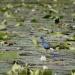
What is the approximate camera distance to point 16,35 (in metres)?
5.79

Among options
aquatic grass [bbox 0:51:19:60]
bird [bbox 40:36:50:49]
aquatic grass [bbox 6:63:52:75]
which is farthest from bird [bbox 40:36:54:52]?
aquatic grass [bbox 6:63:52:75]

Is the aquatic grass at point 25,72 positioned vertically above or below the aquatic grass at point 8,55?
above

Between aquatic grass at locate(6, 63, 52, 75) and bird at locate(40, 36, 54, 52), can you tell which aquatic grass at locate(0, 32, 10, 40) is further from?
aquatic grass at locate(6, 63, 52, 75)

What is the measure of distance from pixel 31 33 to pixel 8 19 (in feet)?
5.64

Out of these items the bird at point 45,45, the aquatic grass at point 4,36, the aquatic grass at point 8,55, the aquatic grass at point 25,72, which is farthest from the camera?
the aquatic grass at point 4,36

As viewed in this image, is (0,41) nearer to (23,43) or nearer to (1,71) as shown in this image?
(23,43)

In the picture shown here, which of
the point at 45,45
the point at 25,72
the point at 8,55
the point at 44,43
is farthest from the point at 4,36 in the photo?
the point at 25,72

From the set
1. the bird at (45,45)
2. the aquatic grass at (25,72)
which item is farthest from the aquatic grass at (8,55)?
the aquatic grass at (25,72)

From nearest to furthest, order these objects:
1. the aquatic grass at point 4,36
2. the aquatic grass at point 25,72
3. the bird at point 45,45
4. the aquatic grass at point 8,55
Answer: the aquatic grass at point 25,72 → the aquatic grass at point 8,55 → the bird at point 45,45 → the aquatic grass at point 4,36

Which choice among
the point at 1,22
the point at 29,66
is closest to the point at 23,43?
the point at 29,66

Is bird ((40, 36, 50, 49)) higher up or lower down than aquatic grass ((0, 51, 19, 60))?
higher up

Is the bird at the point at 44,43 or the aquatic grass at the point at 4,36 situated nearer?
the bird at the point at 44,43

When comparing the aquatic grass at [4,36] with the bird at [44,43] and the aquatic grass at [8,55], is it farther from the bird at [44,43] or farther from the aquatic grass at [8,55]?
the aquatic grass at [8,55]

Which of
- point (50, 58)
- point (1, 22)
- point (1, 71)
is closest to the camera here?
point (1, 71)
